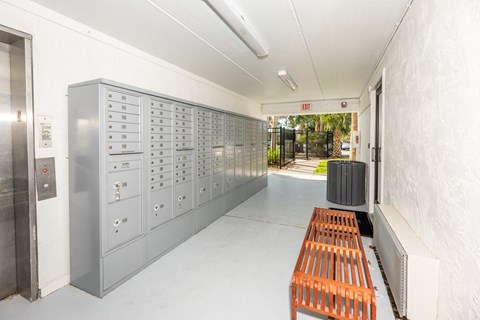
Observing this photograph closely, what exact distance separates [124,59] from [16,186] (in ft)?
5.69

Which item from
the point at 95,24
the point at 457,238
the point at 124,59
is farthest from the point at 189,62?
the point at 457,238

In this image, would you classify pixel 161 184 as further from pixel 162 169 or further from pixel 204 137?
pixel 204 137

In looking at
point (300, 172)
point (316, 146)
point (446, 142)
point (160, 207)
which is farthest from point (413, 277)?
point (316, 146)

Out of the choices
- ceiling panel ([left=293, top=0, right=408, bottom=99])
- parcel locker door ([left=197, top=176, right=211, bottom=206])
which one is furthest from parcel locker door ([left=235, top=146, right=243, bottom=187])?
ceiling panel ([left=293, top=0, right=408, bottom=99])

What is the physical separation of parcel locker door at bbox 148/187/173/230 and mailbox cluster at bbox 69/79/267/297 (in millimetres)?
11

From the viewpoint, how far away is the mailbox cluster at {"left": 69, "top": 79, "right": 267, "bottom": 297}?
1954 mm

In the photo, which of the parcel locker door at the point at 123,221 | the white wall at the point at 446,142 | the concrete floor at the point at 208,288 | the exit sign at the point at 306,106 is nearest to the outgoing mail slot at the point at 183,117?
the parcel locker door at the point at 123,221

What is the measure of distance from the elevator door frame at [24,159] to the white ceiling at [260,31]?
0.53m

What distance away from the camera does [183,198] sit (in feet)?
9.64

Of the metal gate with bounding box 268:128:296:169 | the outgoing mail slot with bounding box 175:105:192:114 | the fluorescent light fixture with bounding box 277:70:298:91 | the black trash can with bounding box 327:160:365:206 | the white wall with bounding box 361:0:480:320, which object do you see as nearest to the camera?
the white wall with bounding box 361:0:480:320

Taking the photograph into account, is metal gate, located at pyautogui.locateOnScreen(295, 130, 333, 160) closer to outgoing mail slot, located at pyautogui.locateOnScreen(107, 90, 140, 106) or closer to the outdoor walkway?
the outdoor walkway

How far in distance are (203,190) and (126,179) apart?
4.49 feet

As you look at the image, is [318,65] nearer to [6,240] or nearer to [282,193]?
[282,193]

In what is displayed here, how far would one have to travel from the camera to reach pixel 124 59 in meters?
2.78
